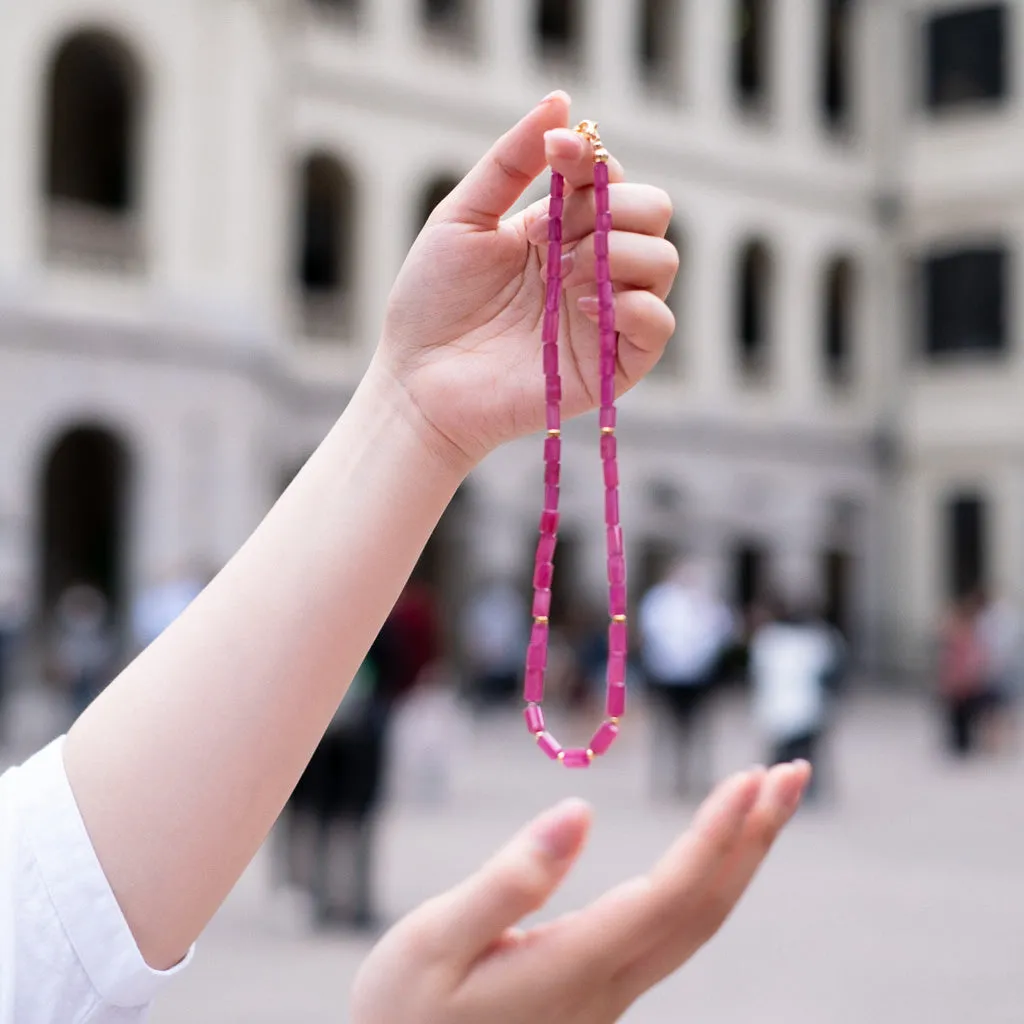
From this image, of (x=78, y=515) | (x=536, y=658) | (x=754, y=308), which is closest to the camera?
(x=536, y=658)

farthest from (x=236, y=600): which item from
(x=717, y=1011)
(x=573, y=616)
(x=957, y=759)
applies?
(x=573, y=616)

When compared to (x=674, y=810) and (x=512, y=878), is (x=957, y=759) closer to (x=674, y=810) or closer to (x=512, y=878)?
(x=674, y=810)

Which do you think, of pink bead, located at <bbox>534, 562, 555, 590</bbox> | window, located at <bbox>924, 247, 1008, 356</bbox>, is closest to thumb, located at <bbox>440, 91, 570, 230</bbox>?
pink bead, located at <bbox>534, 562, 555, 590</bbox>

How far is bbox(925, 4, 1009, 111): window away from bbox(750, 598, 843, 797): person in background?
1731cm

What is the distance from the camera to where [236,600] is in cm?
148

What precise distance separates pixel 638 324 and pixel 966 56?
2783cm

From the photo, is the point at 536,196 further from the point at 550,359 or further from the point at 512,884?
the point at 512,884

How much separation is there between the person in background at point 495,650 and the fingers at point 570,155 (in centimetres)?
1923

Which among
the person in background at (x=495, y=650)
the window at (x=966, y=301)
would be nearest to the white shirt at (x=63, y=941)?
the person in background at (x=495, y=650)

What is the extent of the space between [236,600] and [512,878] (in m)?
0.40

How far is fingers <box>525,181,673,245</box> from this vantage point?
1.51m

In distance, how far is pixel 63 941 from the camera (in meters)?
1.38

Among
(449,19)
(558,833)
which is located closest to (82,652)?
(449,19)

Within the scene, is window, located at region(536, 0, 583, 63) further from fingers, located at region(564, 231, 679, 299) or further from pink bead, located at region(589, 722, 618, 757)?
pink bead, located at region(589, 722, 618, 757)
